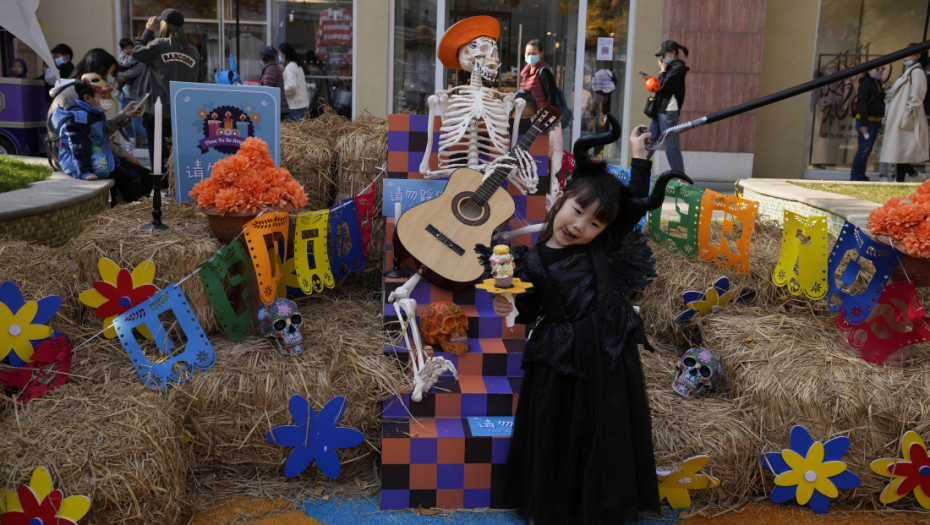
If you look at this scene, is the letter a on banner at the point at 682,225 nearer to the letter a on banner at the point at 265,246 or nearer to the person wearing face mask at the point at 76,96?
the letter a on banner at the point at 265,246

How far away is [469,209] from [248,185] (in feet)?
4.05

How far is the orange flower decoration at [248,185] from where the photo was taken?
4.10 meters

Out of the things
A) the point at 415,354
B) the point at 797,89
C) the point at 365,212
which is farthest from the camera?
the point at 365,212

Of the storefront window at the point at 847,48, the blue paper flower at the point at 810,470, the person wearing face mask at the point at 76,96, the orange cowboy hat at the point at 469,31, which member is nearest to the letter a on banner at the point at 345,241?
the orange cowboy hat at the point at 469,31

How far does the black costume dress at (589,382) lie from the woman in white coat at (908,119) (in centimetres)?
920

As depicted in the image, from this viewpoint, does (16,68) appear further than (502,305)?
Yes

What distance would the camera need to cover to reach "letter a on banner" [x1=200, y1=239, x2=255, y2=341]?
3868 millimetres

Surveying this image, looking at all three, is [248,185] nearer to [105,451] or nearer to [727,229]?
[105,451]

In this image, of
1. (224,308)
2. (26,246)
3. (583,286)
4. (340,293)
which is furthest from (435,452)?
(26,246)

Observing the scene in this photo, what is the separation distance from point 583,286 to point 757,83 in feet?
30.1

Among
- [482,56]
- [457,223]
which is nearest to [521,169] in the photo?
[457,223]

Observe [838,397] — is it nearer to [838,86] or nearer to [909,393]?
[909,393]

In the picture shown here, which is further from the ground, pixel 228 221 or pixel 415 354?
pixel 228 221

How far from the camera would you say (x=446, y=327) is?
391cm
